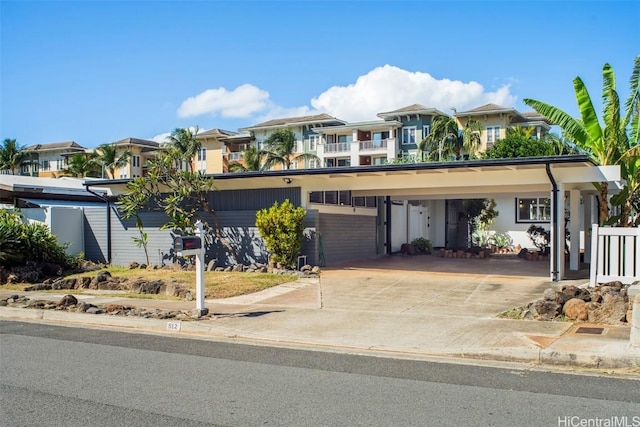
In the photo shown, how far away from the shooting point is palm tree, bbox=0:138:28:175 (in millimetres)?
61812

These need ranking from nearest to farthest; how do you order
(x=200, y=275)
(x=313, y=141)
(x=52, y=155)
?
(x=200, y=275)
(x=313, y=141)
(x=52, y=155)

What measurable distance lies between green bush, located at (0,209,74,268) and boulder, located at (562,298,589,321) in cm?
1632

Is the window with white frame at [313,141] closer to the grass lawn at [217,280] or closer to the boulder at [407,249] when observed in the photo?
the boulder at [407,249]

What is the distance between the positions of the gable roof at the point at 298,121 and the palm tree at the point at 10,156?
23.6 meters

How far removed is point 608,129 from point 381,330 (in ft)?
31.0

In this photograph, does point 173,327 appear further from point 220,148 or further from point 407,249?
point 220,148

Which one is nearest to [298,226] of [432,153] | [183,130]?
[432,153]

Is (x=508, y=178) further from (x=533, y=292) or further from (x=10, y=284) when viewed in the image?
(x=10, y=284)

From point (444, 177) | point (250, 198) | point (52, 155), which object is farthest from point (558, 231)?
point (52, 155)

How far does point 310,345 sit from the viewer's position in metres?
9.69

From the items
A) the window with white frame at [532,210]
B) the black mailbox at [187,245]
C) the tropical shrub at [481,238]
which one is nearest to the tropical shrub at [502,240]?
the tropical shrub at [481,238]

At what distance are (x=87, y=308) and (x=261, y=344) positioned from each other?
509 centimetres

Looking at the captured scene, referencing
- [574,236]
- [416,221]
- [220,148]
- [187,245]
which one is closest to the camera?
[187,245]

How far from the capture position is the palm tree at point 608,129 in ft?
51.5
